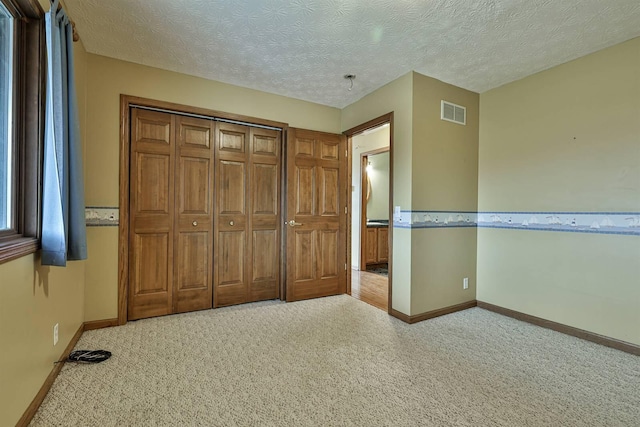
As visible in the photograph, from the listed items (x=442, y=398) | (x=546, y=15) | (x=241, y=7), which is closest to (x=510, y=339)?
(x=442, y=398)

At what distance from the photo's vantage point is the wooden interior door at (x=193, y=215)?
9.95ft

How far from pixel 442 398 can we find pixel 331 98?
3.21 m

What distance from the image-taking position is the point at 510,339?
2.56 meters

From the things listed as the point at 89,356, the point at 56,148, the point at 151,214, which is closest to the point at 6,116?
the point at 56,148

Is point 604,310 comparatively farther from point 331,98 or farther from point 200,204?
point 200,204

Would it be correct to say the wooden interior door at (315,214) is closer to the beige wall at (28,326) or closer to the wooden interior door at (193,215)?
the wooden interior door at (193,215)

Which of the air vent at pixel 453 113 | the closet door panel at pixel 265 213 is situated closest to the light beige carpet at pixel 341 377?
the closet door panel at pixel 265 213

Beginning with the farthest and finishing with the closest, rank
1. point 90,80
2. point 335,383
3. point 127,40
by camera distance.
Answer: point 90,80 < point 127,40 < point 335,383

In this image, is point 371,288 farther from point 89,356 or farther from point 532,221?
point 89,356

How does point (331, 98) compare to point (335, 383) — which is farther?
point (331, 98)

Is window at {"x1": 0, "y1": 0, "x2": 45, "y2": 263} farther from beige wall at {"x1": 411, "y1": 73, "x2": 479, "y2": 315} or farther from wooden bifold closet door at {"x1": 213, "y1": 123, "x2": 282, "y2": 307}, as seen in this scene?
beige wall at {"x1": 411, "y1": 73, "x2": 479, "y2": 315}

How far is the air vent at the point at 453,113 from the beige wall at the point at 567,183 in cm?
30

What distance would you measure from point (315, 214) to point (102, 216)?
2180 mm

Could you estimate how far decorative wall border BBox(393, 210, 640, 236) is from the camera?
242 cm
